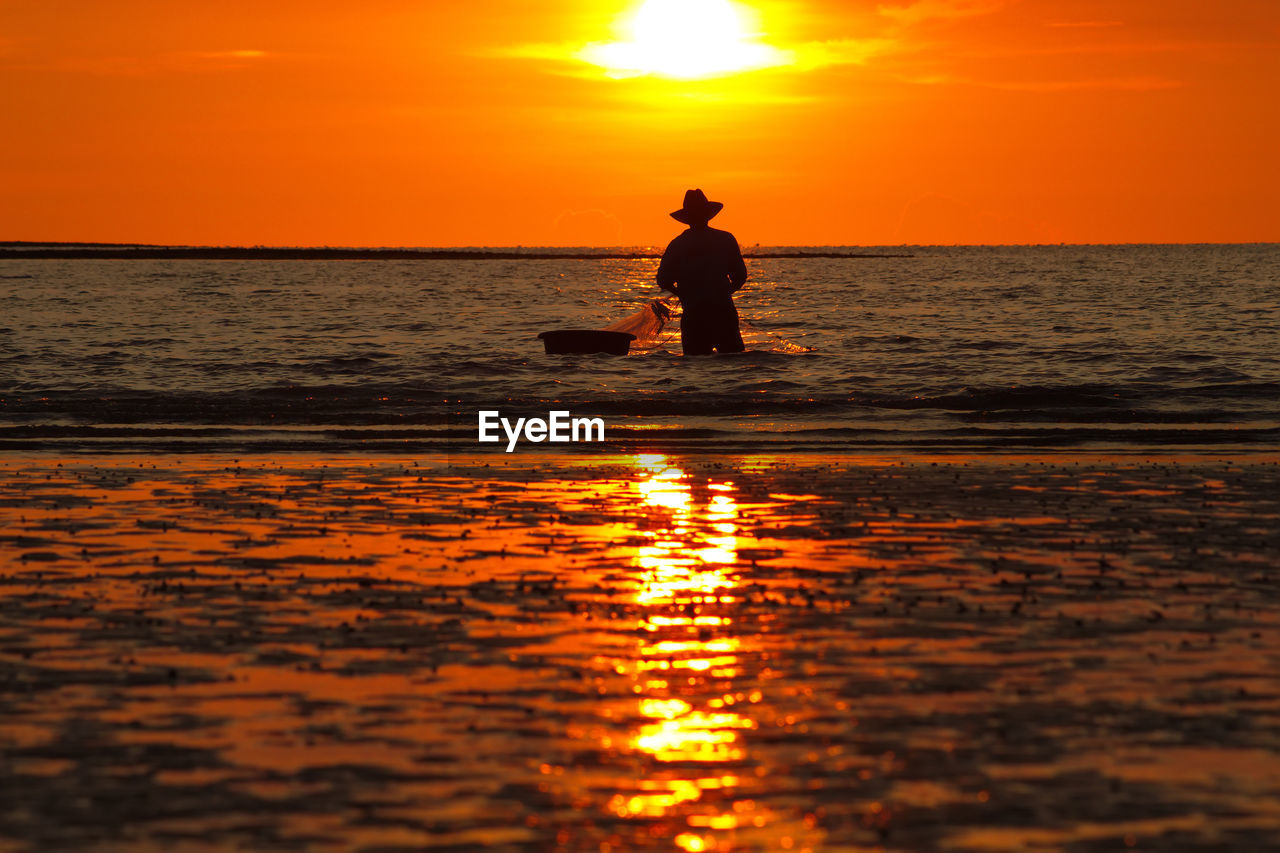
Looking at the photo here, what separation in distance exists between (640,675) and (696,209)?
830 inches

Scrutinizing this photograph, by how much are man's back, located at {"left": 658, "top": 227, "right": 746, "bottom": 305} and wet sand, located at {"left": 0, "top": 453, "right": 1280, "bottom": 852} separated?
A: 14.8 meters

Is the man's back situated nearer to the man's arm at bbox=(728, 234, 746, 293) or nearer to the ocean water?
the man's arm at bbox=(728, 234, 746, 293)

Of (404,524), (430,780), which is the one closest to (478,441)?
(404,524)

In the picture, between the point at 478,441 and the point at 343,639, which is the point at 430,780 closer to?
the point at 343,639

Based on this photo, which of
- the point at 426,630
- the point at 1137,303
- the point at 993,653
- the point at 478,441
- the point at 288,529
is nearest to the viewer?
the point at 993,653

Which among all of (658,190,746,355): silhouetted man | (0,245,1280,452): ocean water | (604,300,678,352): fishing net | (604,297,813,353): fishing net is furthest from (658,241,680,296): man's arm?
(604,300,678,352): fishing net

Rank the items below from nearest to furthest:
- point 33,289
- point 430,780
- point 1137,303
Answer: point 430,780, point 1137,303, point 33,289

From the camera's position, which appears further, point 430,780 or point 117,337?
point 117,337

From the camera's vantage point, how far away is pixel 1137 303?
228 feet

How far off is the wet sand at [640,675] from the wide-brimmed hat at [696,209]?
1504 centimetres

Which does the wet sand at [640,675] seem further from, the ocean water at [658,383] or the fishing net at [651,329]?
the fishing net at [651,329]

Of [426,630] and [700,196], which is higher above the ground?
[700,196]

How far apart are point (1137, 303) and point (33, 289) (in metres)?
61.5

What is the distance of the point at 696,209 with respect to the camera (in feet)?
91.5
